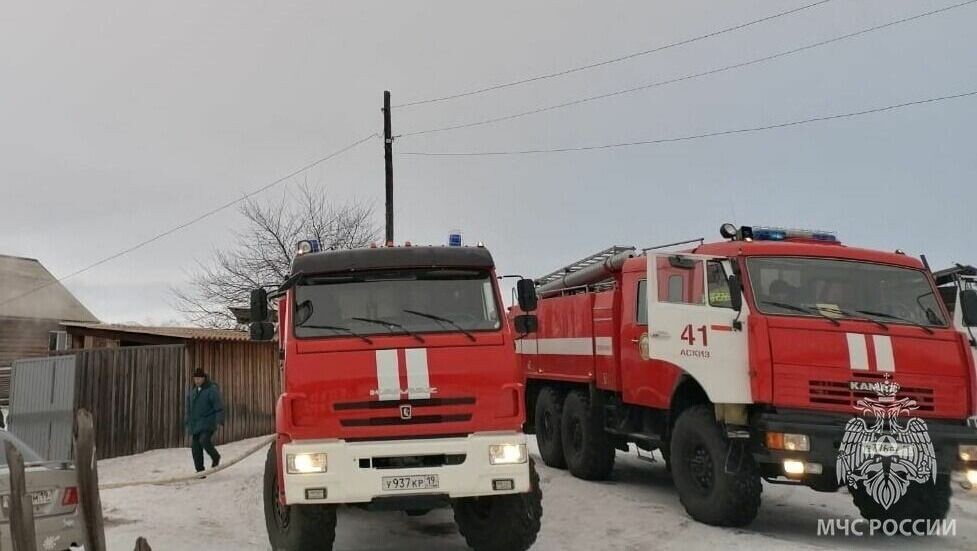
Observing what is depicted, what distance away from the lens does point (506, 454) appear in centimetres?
619

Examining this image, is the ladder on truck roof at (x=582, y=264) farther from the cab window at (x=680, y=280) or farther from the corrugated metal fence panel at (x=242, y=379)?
the corrugated metal fence panel at (x=242, y=379)

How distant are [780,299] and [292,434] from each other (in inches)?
190

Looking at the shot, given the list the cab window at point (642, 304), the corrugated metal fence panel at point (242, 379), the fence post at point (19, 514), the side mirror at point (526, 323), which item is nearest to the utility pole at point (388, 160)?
the corrugated metal fence panel at point (242, 379)

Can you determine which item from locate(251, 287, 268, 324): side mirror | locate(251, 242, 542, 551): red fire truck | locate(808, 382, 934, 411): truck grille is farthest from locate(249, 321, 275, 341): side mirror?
locate(808, 382, 934, 411): truck grille

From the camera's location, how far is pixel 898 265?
27.1 ft

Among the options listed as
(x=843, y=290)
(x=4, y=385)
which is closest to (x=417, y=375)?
(x=843, y=290)

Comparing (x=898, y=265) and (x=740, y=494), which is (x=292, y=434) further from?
(x=898, y=265)

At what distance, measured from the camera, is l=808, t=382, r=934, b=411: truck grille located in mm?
7293

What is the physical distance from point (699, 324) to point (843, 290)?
146cm

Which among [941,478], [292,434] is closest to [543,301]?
[941,478]

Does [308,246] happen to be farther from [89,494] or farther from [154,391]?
[154,391]

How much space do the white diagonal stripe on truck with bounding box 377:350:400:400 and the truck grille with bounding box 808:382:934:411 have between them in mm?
3853

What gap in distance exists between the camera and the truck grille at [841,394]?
23.9 ft

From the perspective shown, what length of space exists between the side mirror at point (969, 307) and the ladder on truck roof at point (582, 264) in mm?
3884
